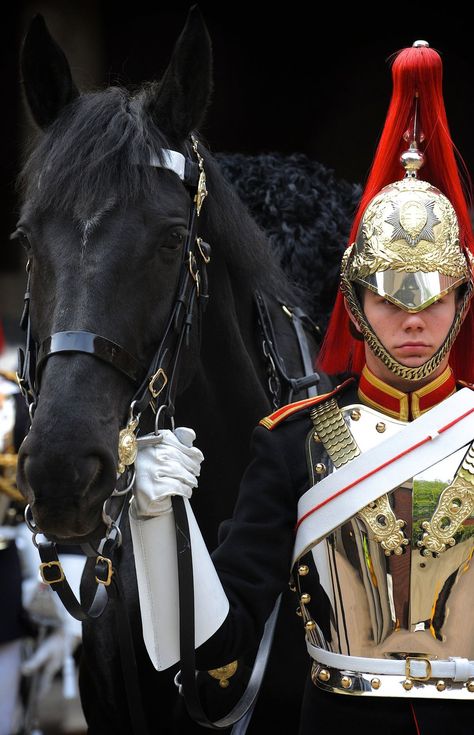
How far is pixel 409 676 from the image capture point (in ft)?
7.66

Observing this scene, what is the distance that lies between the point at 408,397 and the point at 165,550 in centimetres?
52

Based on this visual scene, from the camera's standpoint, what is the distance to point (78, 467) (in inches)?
89.6

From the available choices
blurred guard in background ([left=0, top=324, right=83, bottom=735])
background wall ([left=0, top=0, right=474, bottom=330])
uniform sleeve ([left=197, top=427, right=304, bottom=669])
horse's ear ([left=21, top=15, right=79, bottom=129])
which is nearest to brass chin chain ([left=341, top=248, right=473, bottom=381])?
uniform sleeve ([left=197, top=427, right=304, bottom=669])

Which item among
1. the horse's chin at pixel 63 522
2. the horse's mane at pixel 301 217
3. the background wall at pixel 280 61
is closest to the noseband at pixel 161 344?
the horse's chin at pixel 63 522

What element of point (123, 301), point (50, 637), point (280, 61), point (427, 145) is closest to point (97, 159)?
point (123, 301)

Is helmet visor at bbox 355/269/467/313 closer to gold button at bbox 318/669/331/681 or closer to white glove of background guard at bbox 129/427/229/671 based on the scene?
white glove of background guard at bbox 129/427/229/671

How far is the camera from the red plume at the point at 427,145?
260 centimetres

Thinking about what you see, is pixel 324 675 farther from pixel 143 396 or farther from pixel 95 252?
pixel 95 252

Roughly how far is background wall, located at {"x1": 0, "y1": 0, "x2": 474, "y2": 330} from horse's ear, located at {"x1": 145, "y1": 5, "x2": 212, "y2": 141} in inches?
147

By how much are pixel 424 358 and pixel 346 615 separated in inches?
18.7

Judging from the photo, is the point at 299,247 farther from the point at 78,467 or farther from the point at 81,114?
the point at 78,467

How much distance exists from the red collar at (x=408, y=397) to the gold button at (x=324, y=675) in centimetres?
47

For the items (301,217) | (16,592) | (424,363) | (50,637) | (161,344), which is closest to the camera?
(424,363)

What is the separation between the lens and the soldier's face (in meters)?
2.40
